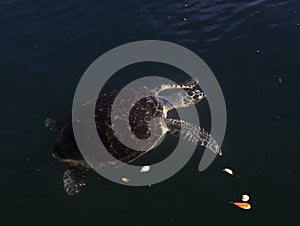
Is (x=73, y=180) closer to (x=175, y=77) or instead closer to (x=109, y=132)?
(x=109, y=132)

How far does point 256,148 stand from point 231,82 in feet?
8.23

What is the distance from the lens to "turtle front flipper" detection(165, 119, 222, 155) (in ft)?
27.8

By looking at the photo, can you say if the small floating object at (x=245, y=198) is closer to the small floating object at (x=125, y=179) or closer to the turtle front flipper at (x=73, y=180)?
the small floating object at (x=125, y=179)

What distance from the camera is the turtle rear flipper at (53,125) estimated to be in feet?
30.3

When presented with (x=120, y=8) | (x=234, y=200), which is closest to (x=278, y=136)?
(x=234, y=200)

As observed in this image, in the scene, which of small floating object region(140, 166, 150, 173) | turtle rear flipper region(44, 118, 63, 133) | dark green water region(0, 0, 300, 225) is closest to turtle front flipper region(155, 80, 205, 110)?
dark green water region(0, 0, 300, 225)

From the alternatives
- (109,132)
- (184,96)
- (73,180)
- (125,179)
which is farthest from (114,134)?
(184,96)

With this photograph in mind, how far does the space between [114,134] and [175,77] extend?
11.7 feet

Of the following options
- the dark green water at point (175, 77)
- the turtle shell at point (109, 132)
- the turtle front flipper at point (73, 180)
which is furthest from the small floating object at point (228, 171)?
the turtle front flipper at point (73, 180)

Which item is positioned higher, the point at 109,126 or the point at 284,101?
the point at 109,126

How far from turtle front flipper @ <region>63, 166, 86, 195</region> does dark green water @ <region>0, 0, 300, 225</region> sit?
17 centimetres

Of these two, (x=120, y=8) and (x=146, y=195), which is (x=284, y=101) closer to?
(x=146, y=195)

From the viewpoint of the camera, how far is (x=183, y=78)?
10.7 metres

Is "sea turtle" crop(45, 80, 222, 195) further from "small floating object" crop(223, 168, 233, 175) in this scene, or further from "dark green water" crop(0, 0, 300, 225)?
"small floating object" crop(223, 168, 233, 175)
